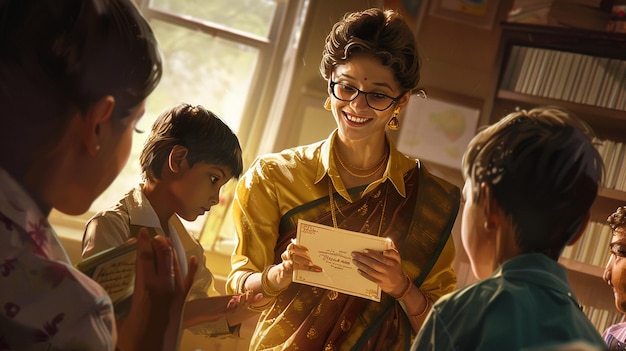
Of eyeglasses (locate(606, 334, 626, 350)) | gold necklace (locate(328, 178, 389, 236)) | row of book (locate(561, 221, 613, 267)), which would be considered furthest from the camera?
row of book (locate(561, 221, 613, 267))

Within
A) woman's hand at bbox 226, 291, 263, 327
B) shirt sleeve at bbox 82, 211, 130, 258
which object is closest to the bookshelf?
woman's hand at bbox 226, 291, 263, 327

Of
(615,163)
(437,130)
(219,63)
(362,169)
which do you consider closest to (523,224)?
(362,169)

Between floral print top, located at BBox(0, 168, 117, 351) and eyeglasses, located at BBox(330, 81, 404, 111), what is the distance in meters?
0.74

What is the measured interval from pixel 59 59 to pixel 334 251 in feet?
2.21

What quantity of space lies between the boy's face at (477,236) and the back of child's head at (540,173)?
0.02m

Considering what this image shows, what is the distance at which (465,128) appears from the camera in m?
2.77

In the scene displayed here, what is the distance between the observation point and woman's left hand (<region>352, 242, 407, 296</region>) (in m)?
1.26

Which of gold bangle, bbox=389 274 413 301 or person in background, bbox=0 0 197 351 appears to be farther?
gold bangle, bbox=389 274 413 301

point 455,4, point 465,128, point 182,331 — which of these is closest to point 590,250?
point 465,128

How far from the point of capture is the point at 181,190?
92cm

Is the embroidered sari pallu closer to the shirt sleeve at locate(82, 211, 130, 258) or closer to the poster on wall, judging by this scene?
the shirt sleeve at locate(82, 211, 130, 258)

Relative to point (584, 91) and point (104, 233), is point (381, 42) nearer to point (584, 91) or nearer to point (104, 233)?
point (104, 233)

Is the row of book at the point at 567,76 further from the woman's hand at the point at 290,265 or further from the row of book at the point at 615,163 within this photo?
the woman's hand at the point at 290,265

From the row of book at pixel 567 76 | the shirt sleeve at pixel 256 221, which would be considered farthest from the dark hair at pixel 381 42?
the row of book at pixel 567 76
